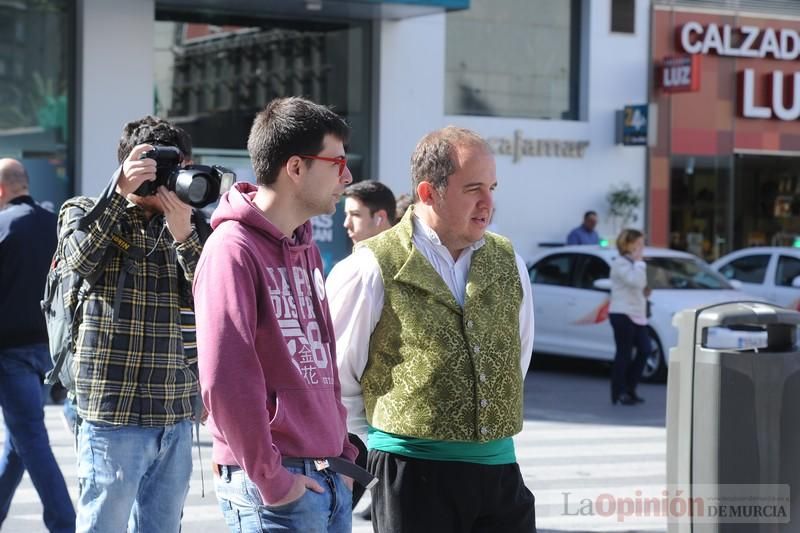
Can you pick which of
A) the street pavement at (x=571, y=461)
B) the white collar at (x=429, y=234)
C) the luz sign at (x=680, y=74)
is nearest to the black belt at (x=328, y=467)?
the white collar at (x=429, y=234)

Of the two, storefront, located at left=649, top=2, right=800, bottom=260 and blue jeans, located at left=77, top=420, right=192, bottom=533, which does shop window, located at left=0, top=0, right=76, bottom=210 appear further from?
blue jeans, located at left=77, top=420, right=192, bottom=533

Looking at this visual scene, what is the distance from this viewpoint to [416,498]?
4.01 metres

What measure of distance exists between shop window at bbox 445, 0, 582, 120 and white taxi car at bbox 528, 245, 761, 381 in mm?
4687

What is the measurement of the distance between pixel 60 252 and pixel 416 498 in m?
1.58

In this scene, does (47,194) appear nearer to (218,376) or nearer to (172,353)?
(172,353)

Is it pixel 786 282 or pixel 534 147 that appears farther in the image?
pixel 534 147

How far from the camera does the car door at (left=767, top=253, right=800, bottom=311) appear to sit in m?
→ 16.4

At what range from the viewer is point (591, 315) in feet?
51.3

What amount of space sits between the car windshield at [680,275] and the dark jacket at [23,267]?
9801 millimetres

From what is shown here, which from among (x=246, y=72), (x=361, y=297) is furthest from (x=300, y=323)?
(x=246, y=72)

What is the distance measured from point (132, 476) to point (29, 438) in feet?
6.78

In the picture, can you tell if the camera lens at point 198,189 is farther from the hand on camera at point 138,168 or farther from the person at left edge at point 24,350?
the person at left edge at point 24,350

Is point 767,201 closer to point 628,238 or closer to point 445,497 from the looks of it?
point 628,238

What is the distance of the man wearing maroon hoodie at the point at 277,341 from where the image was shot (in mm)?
3223
